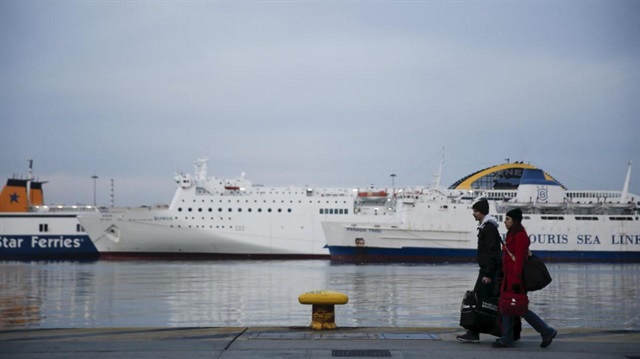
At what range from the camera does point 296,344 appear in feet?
26.0

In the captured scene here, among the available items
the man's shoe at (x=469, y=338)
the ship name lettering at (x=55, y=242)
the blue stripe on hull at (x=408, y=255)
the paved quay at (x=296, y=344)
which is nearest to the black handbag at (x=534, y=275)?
the paved quay at (x=296, y=344)

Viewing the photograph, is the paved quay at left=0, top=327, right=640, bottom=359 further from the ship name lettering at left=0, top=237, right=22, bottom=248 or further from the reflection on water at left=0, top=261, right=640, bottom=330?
the ship name lettering at left=0, top=237, right=22, bottom=248

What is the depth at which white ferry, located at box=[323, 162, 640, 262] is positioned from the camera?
5219 cm

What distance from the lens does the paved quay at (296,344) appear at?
23.9ft

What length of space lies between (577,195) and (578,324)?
47.5 meters

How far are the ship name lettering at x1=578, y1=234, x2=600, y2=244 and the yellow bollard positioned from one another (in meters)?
47.4

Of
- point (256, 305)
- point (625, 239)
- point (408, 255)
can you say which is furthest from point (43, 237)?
point (256, 305)

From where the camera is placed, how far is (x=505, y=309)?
7.94 meters

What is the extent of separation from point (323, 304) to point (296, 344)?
4.31ft

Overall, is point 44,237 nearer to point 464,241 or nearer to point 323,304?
point 464,241

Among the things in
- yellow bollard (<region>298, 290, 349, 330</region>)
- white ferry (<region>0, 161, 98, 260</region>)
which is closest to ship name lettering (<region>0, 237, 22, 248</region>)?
white ferry (<region>0, 161, 98, 260</region>)

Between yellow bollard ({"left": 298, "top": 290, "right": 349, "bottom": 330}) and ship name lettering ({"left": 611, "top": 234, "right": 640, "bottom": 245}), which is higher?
yellow bollard ({"left": 298, "top": 290, "right": 349, "bottom": 330})

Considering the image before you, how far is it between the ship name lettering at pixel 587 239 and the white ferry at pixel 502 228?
19 mm

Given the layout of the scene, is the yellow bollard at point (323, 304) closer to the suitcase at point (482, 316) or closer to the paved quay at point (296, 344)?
the paved quay at point (296, 344)
